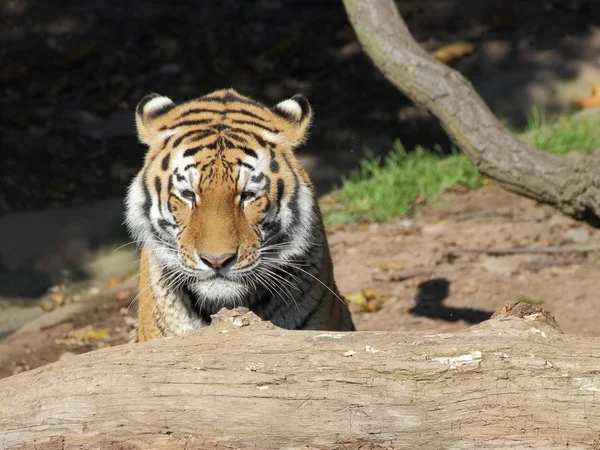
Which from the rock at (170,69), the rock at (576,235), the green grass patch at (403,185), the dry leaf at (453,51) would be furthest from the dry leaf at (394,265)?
the rock at (170,69)

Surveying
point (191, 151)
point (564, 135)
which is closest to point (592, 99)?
point (564, 135)

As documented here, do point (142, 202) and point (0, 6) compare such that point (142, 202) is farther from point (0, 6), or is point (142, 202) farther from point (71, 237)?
point (0, 6)

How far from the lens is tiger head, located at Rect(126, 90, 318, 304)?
140 inches

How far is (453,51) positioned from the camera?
28.5 ft

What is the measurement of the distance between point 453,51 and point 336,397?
6.44 m

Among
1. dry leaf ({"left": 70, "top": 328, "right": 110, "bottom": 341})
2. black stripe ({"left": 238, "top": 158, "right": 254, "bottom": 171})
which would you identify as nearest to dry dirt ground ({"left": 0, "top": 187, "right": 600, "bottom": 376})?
dry leaf ({"left": 70, "top": 328, "right": 110, "bottom": 341})

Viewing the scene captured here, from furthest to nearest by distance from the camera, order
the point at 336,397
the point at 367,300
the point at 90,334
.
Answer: the point at 367,300, the point at 90,334, the point at 336,397

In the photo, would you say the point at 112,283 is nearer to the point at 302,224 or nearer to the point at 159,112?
the point at 159,112

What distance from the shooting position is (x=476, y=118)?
4.26 meters

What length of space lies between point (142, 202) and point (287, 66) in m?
5.34

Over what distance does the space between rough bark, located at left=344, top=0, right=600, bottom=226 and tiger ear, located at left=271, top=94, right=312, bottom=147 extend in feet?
2.15

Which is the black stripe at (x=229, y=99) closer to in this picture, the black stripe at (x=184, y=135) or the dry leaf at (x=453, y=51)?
the black stripe at (x=184, y=135)

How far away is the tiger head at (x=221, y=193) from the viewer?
357cm

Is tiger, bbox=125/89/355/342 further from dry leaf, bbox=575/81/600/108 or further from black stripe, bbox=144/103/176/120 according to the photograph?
dry leaf, bbox=575/81/600/108
